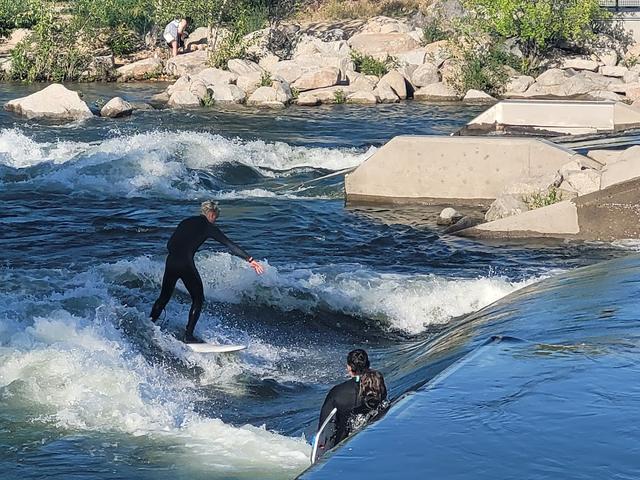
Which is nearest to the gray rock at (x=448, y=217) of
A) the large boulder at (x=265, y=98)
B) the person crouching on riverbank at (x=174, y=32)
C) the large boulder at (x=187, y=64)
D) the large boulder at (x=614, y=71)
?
the large boulder at (x=265, y=98)

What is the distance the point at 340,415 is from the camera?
830cm

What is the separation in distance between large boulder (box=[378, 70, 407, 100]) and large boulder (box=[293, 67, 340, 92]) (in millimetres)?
1663

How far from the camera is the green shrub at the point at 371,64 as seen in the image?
4003 centimetres

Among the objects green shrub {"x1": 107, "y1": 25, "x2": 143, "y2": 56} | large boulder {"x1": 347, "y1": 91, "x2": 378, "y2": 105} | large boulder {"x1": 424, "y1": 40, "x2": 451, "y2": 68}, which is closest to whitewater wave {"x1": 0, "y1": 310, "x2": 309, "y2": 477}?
large boulder {"x1": 347, "y1": 91, "x2": 378, "y2": 105}

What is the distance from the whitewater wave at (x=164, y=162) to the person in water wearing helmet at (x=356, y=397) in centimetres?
1513

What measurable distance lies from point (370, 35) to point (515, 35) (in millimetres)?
6679

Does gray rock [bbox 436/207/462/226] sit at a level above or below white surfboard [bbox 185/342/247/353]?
above

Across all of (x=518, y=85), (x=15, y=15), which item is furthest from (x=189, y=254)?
(x=15, y=15)

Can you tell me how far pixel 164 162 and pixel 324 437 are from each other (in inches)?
689

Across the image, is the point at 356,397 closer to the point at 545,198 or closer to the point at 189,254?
the point at 189,254

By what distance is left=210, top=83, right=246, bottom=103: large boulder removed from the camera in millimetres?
37219

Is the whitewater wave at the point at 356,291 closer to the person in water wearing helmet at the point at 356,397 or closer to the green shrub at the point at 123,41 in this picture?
the person in water wearing helmet at the point at 356,397

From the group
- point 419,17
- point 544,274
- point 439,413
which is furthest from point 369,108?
point 439,413

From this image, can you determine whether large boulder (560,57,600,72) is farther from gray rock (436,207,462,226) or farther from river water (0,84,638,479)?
gray rock (436,207,462,226)
